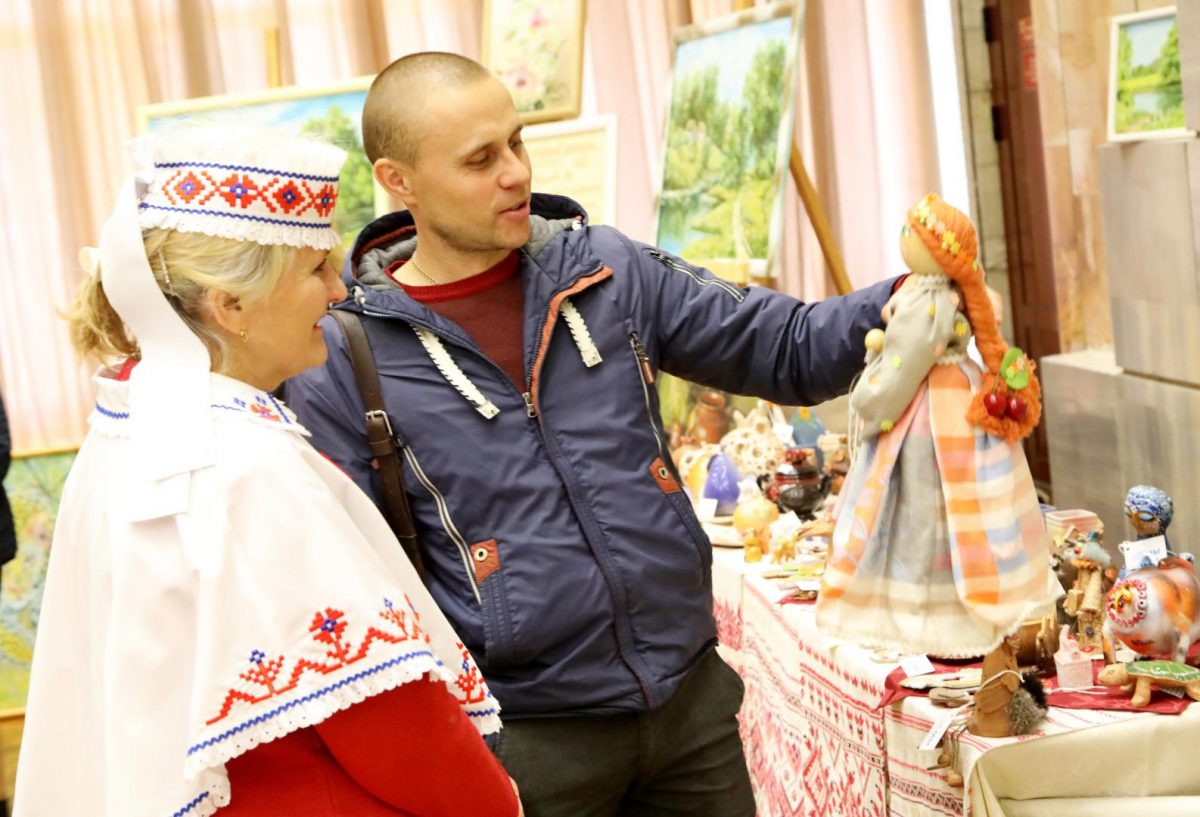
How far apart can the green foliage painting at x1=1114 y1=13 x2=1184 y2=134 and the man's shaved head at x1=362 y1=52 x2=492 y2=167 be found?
4.94ft

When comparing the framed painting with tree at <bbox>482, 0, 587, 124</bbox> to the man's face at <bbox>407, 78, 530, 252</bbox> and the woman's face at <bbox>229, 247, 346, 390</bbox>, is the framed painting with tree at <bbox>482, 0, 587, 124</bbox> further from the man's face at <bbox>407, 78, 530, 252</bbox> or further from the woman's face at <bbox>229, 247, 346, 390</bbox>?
the woman's face at <bbox>229, 247, 346, 390</bbox>

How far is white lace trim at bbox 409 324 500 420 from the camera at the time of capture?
205cm

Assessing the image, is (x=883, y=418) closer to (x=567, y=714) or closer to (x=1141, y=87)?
(x=567, y=714)

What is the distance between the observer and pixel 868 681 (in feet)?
7.91

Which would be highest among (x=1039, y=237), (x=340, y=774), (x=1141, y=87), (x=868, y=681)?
(x=1141, y=87)

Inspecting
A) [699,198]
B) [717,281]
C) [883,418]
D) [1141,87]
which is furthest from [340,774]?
[699,198]

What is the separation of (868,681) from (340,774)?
47.0 inches

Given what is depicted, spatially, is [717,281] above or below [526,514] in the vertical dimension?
above

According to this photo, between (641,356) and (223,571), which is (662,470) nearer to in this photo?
(641,356)

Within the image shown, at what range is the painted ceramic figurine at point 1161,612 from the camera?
212 centimetres

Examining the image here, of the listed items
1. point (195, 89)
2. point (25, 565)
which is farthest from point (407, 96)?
point (25, 565)

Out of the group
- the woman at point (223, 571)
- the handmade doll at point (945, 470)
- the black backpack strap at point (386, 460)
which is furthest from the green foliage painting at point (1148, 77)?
the woman at point (223, 571)

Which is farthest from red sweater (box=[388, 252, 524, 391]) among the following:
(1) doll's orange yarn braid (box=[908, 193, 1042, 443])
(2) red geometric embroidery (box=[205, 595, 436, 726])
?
A: (2) red geometric embroidery (box=[205, 595, 436, 726])

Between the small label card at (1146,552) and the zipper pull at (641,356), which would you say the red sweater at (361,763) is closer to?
the zipper pull at (641,356)
